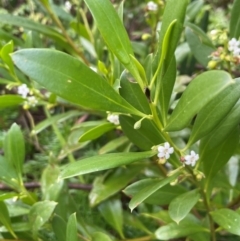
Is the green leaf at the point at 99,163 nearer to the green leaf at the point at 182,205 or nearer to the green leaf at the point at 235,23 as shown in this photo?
the green leaf at the point at 182,205

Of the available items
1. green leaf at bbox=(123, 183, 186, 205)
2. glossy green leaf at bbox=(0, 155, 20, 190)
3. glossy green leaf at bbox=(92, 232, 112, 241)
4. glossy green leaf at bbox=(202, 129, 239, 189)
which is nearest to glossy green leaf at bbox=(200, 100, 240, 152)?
glossy green leaf at bbox=(202, 129, 239, 189)

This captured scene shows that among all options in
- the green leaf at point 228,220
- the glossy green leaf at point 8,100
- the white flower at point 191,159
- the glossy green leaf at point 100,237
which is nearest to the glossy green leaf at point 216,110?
the white flower at point 191,159

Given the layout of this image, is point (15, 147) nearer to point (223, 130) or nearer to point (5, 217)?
point (5, 217)

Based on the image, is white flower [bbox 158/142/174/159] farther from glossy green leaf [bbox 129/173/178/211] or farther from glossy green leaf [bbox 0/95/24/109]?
glossy green leaf [bbox 0/95/24/109]

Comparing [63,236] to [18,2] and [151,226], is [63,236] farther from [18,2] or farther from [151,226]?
[18,2]

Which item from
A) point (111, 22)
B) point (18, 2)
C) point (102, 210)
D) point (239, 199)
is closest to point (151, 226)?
point (102, 210)

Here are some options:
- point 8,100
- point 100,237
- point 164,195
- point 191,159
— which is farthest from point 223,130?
point 8,100
